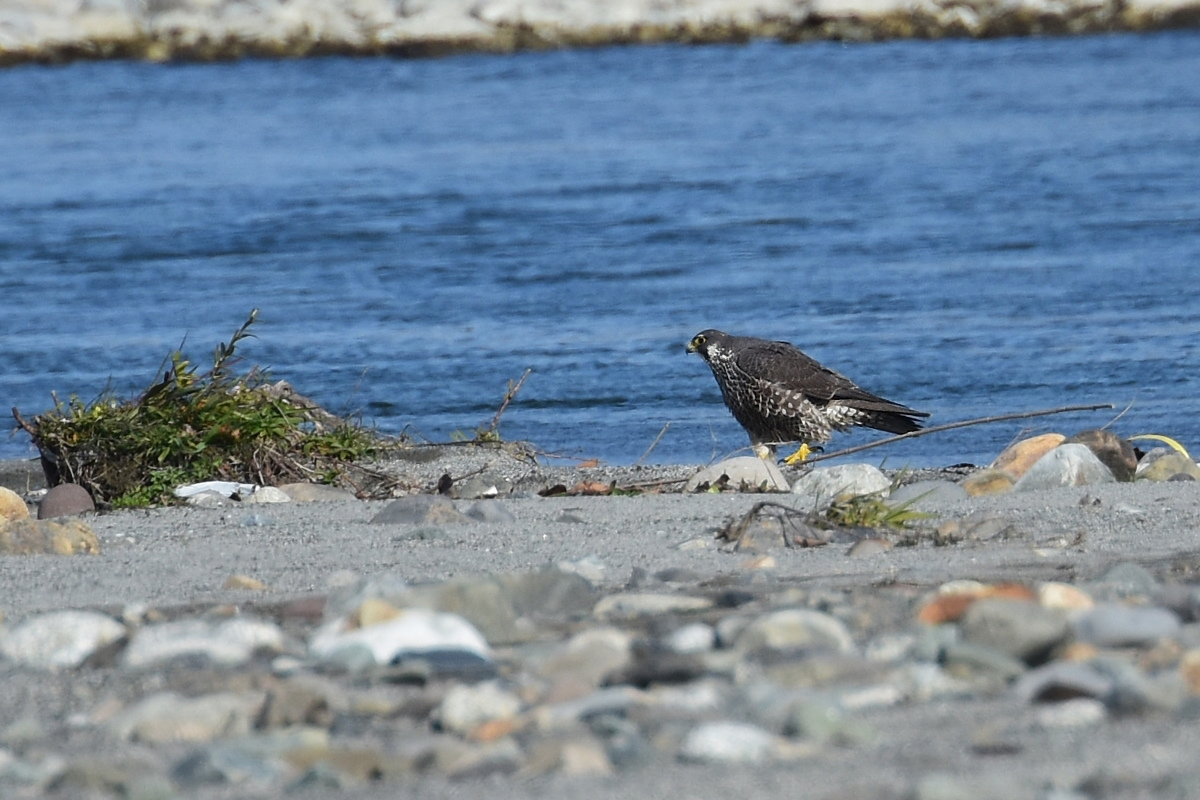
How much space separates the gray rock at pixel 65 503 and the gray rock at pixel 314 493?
0.69 m

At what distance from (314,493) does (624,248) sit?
900cm

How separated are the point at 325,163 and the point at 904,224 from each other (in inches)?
341

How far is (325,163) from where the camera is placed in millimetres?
22297

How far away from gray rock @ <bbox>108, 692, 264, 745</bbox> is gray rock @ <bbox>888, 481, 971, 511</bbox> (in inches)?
122

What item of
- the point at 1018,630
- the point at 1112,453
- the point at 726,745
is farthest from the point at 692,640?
the point at 1112,453

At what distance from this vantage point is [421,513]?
18.9 ft

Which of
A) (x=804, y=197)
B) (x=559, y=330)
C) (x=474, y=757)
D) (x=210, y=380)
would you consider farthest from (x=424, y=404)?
(x=804, y=197)

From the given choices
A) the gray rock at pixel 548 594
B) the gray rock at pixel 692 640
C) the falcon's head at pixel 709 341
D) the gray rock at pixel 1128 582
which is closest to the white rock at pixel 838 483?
the gray rock at pixel 1128 582

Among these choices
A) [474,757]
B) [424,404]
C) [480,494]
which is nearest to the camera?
[474,757]

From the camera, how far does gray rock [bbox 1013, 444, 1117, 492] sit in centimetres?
637

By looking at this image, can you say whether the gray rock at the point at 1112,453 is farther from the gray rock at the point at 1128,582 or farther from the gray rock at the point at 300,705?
the gray rock at the point at 300,705

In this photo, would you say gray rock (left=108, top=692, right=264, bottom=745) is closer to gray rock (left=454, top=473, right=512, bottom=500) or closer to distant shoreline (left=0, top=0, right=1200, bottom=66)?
gray rock (left=454, top=473, right=512, bottom=500)

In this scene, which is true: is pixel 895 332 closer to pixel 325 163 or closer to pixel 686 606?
pixel 686 606

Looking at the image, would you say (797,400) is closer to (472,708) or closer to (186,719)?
(472,708)
